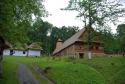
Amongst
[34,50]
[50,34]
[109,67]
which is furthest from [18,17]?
[50,34]

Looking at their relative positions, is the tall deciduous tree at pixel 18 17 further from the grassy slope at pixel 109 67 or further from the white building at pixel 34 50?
the white building at pixel 34 50

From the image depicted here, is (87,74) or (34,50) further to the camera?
(34,50)

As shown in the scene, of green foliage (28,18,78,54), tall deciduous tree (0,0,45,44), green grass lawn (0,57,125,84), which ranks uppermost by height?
green foliage (28,18,78,54)

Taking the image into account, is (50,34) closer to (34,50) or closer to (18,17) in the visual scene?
(34,50)

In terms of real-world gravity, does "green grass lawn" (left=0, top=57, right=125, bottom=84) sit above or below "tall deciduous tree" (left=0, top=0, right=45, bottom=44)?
below

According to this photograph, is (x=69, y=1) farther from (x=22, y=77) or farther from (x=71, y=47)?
(x=22, y=77)

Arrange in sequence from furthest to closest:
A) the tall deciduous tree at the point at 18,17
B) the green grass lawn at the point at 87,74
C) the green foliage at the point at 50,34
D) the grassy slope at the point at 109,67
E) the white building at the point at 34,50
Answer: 1. the green foliage at the point at 50,34
2. the white building at the point at 34,50
3. the grassy slope at the point at 109,67
4. the green grass lawn at the point at 87,74
5. the tall deciduous tree at the point at 18,17

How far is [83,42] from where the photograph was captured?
76188 millimetres

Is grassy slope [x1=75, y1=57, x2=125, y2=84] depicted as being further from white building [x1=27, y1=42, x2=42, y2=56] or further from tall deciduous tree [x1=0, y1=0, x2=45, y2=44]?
white building [x1=27, y1=42, x2=42, y2=56]

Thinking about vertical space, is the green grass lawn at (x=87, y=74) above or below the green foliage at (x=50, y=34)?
below

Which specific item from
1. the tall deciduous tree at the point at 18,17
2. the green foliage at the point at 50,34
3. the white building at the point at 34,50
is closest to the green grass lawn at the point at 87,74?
the tall deciduous tree at the point at 18,17

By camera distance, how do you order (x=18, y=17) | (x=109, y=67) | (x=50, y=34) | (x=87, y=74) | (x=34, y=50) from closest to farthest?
(x=18, y=17) → (x=87, y=74) → (x=109, y=67) → (x=34, y=50) → (x=50, y=34)

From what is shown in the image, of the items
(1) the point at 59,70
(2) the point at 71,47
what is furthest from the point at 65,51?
(1) the point at 59,70

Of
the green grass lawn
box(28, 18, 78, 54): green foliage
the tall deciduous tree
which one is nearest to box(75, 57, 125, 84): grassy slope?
the green grass lawn
